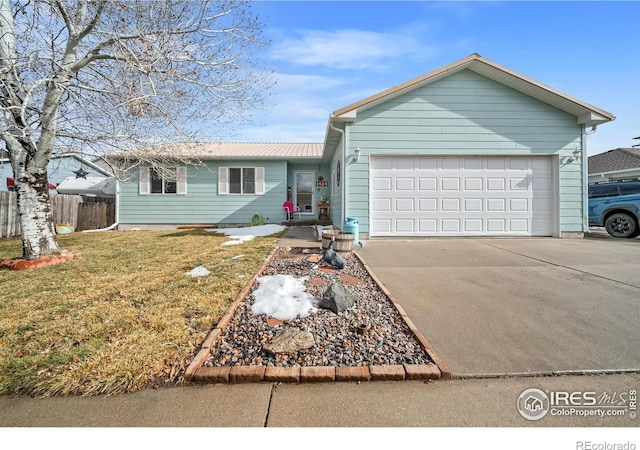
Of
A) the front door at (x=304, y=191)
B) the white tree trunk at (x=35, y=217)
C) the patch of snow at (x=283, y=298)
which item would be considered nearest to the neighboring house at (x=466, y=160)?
the white tree trunk at (x=35, y=217)

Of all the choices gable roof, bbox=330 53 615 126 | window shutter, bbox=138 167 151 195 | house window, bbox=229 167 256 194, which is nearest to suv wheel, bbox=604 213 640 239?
gable roof, bbox=330 53 615 126

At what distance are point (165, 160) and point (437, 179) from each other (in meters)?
7.27

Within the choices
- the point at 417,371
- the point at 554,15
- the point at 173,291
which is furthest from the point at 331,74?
the point at 417,371

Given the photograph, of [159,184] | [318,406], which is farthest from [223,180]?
[318,406]

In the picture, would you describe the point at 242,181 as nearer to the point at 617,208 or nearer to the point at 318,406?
the point at 318,406

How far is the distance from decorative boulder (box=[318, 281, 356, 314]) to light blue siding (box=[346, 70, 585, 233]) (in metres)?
4.26

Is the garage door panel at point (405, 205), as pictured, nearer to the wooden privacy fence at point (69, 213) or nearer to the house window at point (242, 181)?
the house window at point (242, 181)

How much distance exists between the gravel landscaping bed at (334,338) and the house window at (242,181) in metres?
8.62

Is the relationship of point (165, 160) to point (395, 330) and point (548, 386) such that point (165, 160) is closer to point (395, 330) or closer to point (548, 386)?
point (395, 330)

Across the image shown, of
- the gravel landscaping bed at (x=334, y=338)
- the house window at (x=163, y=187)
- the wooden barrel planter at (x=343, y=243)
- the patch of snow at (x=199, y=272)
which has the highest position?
the house window at (x=163, y=187)

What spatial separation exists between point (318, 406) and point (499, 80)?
880 centimetres

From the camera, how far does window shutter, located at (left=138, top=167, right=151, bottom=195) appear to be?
1103cm

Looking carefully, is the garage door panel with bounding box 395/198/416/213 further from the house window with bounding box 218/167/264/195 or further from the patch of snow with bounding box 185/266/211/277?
the house window with bounding box 218/167/264/195

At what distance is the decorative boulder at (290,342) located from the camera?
1.99 metres
